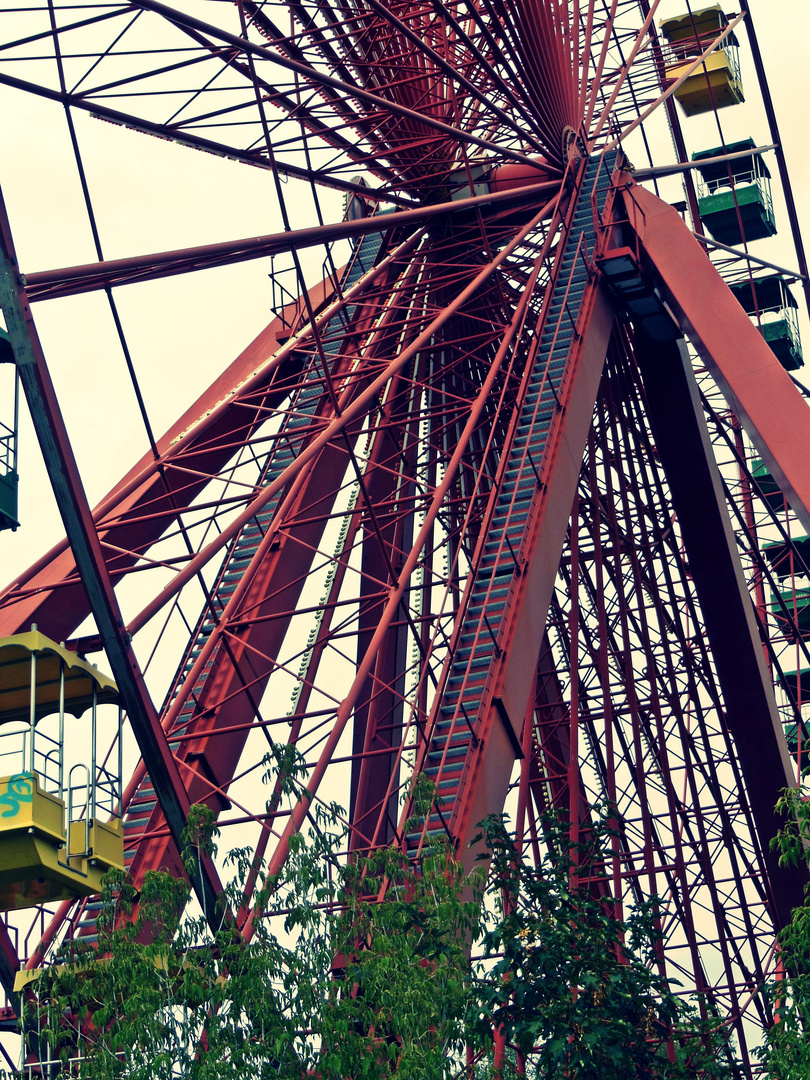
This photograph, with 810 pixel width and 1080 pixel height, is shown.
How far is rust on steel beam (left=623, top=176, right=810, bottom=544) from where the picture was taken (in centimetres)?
2770

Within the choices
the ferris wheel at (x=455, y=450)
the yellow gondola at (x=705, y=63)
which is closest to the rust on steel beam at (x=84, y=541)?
the ferris wheel at (x=455, y=450)

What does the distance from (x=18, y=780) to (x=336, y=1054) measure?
3.64m

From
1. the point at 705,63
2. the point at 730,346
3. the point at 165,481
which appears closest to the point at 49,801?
the point at 165,481

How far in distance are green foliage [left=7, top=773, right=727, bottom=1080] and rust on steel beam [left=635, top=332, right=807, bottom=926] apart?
14.1 metres

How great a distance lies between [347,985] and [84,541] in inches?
186

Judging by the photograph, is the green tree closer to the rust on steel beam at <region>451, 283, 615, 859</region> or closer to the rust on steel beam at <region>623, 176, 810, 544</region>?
the rust on steel beam at <region>451, 283, 615, 859</region>

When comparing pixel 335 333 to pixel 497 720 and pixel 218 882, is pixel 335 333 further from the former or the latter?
pixel 218 882

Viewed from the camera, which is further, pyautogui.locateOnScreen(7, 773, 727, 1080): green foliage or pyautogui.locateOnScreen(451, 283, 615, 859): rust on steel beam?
pyautogui.locateOnScreen(451, 283, 615, 859): rust on steel beam

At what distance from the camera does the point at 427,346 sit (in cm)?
2795

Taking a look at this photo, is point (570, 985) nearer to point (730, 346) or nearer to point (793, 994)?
point (793, 994)

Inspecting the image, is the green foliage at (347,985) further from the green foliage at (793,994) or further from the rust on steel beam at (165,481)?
the rust on steel beam at (165,481)

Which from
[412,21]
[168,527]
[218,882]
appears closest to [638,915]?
[218,882]

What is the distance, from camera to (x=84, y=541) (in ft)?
58.3

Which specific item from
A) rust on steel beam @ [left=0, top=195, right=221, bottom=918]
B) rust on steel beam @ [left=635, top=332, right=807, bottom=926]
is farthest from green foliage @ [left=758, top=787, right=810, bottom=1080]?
rust on steel beam @ [left=635, top=332, right=807, bottom=926]
